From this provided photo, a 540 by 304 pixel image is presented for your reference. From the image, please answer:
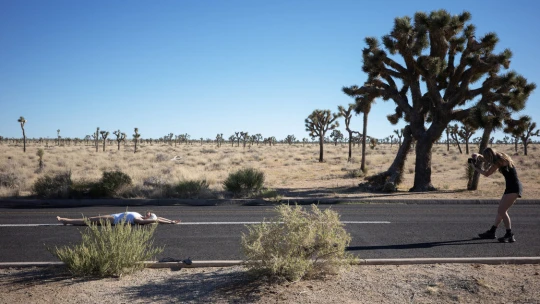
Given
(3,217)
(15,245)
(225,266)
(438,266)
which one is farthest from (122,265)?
(3,217)

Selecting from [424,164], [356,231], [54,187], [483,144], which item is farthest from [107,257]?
[483,144]

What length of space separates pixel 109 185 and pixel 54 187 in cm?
194

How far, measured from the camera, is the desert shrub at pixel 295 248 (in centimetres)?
496

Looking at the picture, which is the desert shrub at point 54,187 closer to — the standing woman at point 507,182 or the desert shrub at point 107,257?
the desert shrub at point 107,257

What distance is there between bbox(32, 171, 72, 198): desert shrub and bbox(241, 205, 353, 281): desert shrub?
35.5ft

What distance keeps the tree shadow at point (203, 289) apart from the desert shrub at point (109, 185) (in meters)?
9.30

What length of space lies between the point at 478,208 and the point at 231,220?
24.0ft

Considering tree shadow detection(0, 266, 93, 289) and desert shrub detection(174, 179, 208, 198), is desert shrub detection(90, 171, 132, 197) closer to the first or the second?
desert shrub detection(174, 179, 208, 198)

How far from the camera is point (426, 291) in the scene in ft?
15.9

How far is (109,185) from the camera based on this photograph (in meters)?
13.9

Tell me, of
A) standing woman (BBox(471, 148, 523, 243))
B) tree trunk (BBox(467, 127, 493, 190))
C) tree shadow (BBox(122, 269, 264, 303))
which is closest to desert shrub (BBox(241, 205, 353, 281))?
tree shadow (BBox(122, 269, 264, 303))

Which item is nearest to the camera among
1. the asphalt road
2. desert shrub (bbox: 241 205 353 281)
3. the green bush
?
desert shrub (bbox: 241 205 353 281)

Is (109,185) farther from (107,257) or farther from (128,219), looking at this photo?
(107,257)

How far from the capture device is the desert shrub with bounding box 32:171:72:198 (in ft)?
45.6
